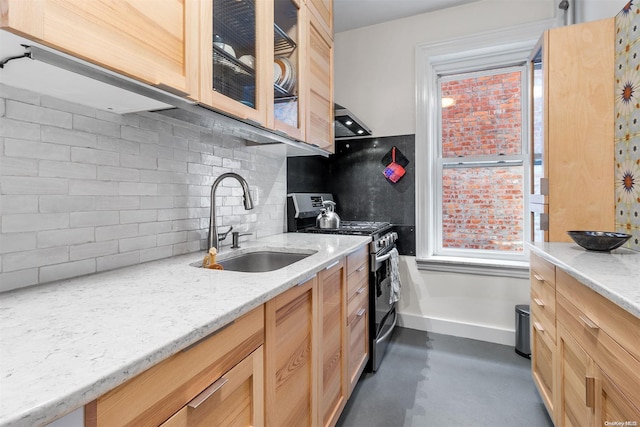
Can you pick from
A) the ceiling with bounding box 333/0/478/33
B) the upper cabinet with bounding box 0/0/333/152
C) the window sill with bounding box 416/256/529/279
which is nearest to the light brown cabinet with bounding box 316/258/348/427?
the upper cabinet with bounding box 0/0/333/152

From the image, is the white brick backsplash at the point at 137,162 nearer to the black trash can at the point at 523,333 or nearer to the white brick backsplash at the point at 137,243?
the white brick backsplash at the point at 137,243

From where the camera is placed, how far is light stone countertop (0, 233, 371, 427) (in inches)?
16.8

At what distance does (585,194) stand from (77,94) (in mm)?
2382

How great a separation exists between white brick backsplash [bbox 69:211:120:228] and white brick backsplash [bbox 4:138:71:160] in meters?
0.19

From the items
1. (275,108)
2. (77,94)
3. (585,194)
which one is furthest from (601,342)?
(77,94)

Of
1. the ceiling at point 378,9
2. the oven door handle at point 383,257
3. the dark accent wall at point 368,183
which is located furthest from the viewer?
the dark accent wall at point 368,183

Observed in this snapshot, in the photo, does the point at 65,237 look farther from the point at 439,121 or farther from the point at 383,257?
the point at 439,121

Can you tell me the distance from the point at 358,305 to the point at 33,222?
1.54 metres

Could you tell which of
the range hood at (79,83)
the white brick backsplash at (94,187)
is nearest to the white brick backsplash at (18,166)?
the white brick backsplash at (94,187)

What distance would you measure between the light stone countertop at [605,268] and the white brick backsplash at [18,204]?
1673mm

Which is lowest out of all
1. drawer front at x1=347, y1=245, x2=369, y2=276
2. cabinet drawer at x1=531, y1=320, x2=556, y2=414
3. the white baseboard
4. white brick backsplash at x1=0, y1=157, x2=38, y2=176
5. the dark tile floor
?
the dark tile floor

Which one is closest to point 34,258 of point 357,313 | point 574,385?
point 357,313

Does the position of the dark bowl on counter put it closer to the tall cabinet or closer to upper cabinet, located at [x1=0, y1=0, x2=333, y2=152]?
the tall cabinet

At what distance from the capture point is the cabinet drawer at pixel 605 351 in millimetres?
815
